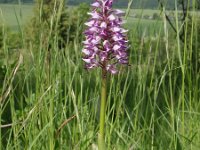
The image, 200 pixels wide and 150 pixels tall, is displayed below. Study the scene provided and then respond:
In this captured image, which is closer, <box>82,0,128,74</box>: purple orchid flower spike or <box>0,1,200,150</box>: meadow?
<box>82,0,128,74</box>: purple orchid flower spike

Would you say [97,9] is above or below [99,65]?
above

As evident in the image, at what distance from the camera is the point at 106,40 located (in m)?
1.30

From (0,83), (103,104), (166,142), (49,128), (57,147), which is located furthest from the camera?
Answer: (0,83)

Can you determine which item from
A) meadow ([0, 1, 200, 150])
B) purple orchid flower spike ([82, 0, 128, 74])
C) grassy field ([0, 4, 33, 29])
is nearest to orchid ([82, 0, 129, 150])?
purple orchid flower spike ([82, 0, 128, 74])

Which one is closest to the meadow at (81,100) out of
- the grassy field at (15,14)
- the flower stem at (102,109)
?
the grassy field at (15,14)

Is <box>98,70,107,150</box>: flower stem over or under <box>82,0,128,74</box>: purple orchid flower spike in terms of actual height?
under

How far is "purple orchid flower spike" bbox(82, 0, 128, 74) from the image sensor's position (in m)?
1.30

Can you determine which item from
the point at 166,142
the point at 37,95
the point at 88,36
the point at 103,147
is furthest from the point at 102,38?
the point at 166,142

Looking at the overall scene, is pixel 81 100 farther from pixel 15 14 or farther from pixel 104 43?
pixel 104 43

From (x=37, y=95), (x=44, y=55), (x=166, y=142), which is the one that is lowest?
(x=166, y=142)

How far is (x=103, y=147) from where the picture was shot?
135 cm

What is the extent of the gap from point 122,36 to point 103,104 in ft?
0.67

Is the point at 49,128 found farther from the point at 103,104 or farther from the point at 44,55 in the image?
the point at 103,104

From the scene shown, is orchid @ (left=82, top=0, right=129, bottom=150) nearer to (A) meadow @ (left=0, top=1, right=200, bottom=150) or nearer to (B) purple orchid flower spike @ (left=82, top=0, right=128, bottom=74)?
(B) purple orchid flower spike @ (left=82, top=0, right=128, bottom=74)
